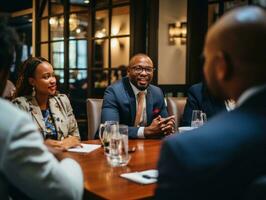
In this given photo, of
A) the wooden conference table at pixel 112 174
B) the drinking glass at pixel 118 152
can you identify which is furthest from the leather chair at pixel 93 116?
the drinking glass at pixel 118 152

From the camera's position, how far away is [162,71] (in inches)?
193

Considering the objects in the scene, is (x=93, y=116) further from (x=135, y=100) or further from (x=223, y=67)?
(x=223, y=67)

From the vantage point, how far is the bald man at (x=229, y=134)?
0.84 metres

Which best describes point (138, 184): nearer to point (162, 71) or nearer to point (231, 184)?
point (231, 184)

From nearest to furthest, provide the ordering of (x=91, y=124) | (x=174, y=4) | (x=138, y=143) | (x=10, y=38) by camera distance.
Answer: (x=10, y=38), (x=138, y=143), (x=91, y=124), (x=174, y=4)

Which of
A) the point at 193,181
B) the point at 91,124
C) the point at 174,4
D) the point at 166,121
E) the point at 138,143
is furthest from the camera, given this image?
the point at 174,4

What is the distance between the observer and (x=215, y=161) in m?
0.84

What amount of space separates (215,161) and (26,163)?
50 centimetres

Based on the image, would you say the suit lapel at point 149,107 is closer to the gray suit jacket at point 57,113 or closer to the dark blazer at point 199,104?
the dark blazer at point 199,104

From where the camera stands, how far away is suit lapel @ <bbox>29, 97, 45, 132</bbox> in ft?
8.01

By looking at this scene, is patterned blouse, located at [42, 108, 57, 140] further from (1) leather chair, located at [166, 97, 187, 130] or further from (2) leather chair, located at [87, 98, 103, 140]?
(1) leather chair, located at [166, 97, 187, 130]

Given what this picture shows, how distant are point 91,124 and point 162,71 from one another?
2.22 m

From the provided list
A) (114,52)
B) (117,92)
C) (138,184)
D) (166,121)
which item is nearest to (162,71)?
(114,52)

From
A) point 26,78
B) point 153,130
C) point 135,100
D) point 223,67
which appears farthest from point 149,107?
point 223,67
